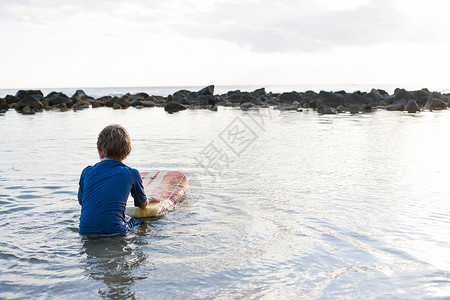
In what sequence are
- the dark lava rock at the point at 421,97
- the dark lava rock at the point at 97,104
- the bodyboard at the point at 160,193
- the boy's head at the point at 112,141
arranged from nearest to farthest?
the boy's head at the point at 112,141, the bodyboard at the point at 160,193, the dark lava rock at the point at 421,97, the dark lava rock at the point at 97,104

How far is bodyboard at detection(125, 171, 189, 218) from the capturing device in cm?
572

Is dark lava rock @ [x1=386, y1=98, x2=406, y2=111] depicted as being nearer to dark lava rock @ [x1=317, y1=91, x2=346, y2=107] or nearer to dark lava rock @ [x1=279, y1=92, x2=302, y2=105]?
dark lava rock @ [x1=317, y1=91, x2=346, y2=107]

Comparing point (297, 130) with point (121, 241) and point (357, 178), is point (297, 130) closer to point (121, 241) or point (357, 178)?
point (357, 178)

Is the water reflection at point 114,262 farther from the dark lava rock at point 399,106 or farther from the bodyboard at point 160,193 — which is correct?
the dark lava rock at point 399,106

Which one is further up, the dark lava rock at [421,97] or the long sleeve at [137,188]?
the dark lava rock at [421,97]

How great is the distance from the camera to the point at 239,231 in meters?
5.21

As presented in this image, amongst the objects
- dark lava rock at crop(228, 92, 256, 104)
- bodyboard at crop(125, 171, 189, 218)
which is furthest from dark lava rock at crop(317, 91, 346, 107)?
bodyboard at crop(125, 171, 189, 218)

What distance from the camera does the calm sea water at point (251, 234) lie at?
3.69 m

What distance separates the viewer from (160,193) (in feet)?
22.1

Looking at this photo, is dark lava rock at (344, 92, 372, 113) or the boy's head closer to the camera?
the boy's head

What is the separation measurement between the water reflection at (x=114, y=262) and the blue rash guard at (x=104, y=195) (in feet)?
0.56

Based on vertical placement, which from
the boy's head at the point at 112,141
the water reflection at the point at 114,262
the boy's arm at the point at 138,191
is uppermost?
the boy's head at the point at 112,141

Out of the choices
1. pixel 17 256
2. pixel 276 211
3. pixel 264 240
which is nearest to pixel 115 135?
pixel 17 256

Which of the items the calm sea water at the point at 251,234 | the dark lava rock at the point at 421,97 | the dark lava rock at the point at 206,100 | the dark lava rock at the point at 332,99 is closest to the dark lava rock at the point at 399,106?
the dark lava rock at the point at 421,97
